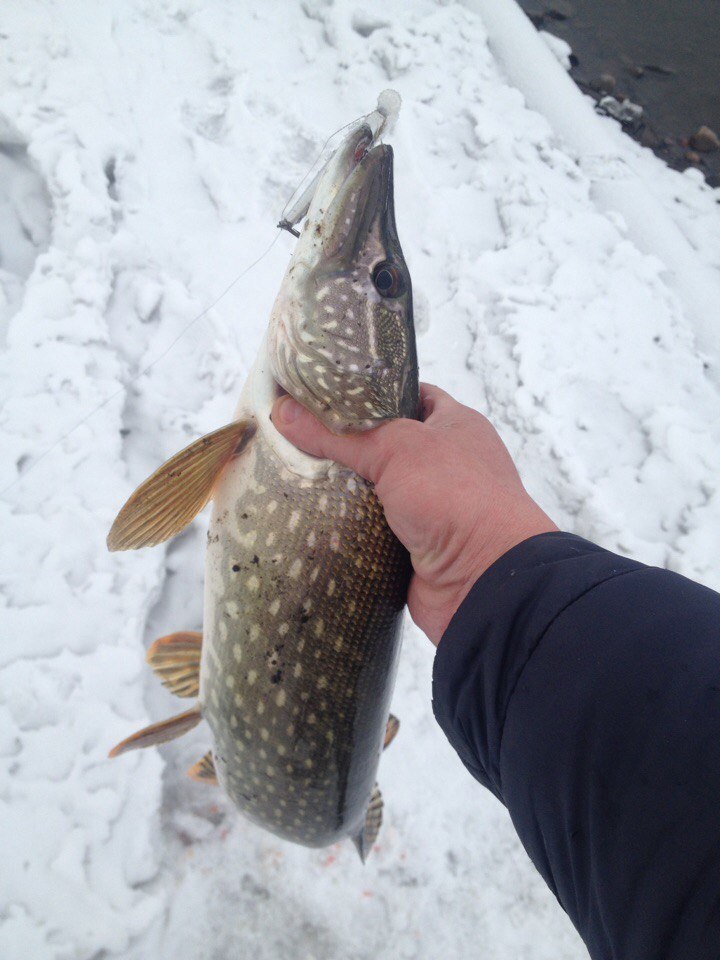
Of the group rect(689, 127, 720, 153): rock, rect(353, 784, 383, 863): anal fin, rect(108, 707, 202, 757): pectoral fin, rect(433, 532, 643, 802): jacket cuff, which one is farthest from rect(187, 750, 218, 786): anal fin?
rect(689, 127, 720, 153): rock

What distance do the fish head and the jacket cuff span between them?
1.49 feet

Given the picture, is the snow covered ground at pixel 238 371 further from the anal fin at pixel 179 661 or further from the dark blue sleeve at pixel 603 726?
the dark blue sleeve at pixel 603 726

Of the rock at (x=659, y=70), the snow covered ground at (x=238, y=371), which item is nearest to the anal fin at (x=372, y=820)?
the snow covered ground at (x=238, y=371)

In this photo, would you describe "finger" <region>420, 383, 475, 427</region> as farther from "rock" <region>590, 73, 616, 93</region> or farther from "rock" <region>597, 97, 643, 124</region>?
"rock" <region>590, 73, 616, 93</region>

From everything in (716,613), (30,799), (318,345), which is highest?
(716,613)

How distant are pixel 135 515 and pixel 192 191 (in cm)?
192

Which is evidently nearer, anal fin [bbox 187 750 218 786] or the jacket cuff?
the jacket cuff

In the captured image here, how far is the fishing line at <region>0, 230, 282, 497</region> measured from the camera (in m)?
1.83

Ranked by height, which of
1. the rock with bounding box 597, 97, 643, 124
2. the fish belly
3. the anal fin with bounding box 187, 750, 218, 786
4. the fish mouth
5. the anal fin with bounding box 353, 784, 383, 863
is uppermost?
the rock with bounding box 597, 97, 643, 124

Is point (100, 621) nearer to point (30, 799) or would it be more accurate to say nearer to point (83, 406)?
point (30, 799)

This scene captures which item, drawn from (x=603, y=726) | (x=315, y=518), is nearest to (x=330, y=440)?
(x=315, y=518)

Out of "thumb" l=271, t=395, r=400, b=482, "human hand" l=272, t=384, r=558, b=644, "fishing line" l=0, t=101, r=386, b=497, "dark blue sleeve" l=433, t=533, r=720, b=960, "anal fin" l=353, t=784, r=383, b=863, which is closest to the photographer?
"dark blue sleeve" l=433, t=533, r=720, b=960

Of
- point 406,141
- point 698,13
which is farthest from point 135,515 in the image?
point 698,13

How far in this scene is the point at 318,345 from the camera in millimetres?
1177
